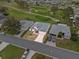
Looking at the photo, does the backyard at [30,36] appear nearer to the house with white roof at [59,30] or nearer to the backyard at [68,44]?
the house with white roof at [59,30]

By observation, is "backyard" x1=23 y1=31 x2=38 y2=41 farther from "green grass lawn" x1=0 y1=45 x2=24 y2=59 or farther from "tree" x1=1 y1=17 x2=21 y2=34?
"green grass lawn" x1=0 y1=45 x2=24 y2=59

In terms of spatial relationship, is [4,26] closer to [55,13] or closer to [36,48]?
[36,48]

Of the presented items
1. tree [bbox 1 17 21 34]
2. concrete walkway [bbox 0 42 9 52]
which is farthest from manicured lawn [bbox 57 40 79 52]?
tree [bbox 1 17 21 34]

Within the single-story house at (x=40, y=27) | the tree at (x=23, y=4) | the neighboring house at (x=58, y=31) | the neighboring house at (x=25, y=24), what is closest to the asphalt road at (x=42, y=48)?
the neighboring house at (x=58, y=31)

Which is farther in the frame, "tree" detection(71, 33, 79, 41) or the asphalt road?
"tree" detection(71, 33, 79, 41)

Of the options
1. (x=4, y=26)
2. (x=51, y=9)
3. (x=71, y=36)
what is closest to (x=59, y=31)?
(x=71, y=36)

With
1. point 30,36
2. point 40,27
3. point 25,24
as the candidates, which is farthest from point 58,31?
point 25,24

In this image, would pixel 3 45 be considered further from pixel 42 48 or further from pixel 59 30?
pixel 59 30
